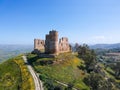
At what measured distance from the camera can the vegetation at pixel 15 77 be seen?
7988 cm

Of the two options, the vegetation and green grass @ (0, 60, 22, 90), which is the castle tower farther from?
green grass @ (0, 60, 22, 90)

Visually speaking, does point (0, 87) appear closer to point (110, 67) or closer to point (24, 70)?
point (24, 70)

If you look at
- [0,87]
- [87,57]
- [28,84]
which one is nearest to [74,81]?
[28,84]

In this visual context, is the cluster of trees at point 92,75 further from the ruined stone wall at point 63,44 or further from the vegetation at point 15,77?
the vegetation at point 15,77

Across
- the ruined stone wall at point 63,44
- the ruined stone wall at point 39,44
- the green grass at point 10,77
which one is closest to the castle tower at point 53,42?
the ruined stone wall at point 63,44

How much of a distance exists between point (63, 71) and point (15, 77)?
24.2 m

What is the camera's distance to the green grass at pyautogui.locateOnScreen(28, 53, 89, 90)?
93.9 meters

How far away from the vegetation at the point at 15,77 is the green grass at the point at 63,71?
793cm

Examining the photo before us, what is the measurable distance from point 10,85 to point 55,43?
38040mm

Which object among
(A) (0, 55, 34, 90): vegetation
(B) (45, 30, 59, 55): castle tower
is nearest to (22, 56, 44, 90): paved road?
(A) (0, 55, 34, 90): vegetation

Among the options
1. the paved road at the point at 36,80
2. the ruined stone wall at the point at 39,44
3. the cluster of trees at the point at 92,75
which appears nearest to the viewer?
the paved road at the point at 36,80

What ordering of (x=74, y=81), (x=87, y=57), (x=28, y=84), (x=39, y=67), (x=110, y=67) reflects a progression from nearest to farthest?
1. (x=28, y=84)
2. (x=74, y=81)
3. (x=39, y=67)
4. (x=87, y=57)
5. (x=110, y=67)

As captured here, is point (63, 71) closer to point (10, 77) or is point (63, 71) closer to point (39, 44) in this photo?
point (10, 77)

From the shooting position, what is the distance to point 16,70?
9712 centimetres
